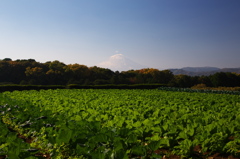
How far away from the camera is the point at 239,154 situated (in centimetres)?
428

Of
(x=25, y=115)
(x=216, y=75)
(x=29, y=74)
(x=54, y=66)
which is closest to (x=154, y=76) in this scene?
(x=216, y=75)

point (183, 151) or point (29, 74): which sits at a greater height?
point (29, 74)

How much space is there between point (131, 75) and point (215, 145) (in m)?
69.5

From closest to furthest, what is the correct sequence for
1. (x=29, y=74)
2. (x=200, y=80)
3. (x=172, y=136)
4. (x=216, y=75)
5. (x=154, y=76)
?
(x=172, y=136)
(x=29, y=74)
(x=216, y=75)
(x=200, y=80)
(x=154, y=76)

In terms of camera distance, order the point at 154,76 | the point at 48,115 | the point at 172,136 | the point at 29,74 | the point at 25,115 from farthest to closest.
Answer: the point at 154,76 → the point at 29,74 → the point at 25,115 → the point at 48,115 → the point at 172,136

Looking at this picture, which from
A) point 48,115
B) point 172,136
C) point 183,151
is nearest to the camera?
point 183,151

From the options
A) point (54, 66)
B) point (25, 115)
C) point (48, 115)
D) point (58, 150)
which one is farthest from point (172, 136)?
point (54, 66)

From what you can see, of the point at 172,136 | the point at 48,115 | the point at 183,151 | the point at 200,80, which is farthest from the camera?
the point at 200,80

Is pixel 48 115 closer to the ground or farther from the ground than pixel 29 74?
closer to the ground

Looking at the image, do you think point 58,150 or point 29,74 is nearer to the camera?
point 58,150

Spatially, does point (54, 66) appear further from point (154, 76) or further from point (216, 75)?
point (216, 75)

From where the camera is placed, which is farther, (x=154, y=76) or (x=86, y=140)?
(x=154, y=76)

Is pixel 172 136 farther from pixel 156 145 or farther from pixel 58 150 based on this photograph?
pixel 58 150

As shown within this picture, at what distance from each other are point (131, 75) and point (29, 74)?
109 ft
